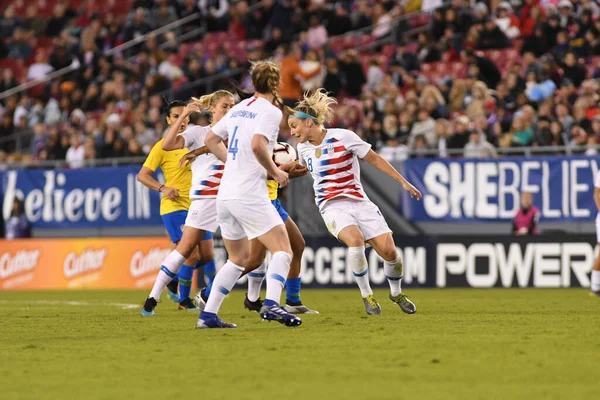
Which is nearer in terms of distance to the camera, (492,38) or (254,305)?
(254,305)

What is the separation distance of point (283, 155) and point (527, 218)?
28.2 feet

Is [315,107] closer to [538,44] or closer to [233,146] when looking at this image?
[233,146]

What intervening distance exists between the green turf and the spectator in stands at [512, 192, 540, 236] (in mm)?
6684

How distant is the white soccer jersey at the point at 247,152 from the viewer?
398 inches

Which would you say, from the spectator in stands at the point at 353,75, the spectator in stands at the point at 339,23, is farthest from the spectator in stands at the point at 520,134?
the spectator in stands at the point at 339,23

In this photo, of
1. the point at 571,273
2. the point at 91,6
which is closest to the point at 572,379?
the point at 571,273

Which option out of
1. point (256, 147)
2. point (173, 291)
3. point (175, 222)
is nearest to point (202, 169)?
point (175, 222)

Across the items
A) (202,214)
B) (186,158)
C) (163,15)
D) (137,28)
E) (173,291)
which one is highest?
(163,15)

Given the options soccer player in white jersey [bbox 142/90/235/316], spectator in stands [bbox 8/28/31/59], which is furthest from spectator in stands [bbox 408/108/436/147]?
spectator in stands [bbox 8/28/31/59]

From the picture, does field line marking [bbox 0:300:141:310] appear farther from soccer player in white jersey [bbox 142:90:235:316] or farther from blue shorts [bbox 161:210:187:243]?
soccer player in white jersey [bbox 142:90:235:316]

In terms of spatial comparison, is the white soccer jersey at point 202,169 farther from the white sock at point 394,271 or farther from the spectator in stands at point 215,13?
the spectator in stands at point 215,13

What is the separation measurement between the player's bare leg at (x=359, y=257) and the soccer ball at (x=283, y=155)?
1.03m

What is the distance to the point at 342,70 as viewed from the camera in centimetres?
2519

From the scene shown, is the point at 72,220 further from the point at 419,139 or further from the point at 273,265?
the point at 273,265
